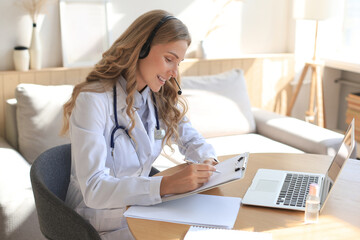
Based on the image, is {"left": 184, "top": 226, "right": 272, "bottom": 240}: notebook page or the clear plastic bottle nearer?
{"left": 184, "top": 226, "right": 272, "bottom": 240}: notebook page

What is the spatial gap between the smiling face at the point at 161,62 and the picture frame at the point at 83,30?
178 centimetres

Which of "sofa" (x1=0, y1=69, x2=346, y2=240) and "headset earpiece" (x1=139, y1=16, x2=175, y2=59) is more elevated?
"headset earpiece" (x1=139, y1=16, x2=175, y2=59)

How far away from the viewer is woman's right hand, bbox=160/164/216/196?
153cm

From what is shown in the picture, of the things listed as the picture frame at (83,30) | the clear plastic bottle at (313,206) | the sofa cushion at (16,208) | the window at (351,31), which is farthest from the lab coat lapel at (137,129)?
the window at (351,31)

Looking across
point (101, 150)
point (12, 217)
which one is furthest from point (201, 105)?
point (101, 150)

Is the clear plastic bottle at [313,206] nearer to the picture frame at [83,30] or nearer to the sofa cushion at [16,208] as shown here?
the sofa cushion at [16,208]

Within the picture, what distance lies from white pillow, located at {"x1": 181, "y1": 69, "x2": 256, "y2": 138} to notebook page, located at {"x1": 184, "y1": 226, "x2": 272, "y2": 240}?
197 centimetres

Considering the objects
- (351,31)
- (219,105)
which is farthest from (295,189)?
(351,31)

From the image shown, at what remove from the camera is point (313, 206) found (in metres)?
1.43

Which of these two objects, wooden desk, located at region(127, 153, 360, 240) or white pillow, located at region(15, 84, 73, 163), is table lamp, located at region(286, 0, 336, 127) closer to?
white pillow, located at region(15, 84, 73, 163)

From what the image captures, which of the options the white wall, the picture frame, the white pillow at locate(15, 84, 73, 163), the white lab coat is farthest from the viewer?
the picture frame

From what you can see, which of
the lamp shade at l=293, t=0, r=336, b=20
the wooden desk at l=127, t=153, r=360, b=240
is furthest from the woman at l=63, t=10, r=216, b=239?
the lamp shade at l=293, t=0, r=336, b=20

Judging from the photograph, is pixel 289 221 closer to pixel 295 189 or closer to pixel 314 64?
pixel 295 189

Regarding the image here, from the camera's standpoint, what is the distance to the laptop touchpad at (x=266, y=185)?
1.67 m
